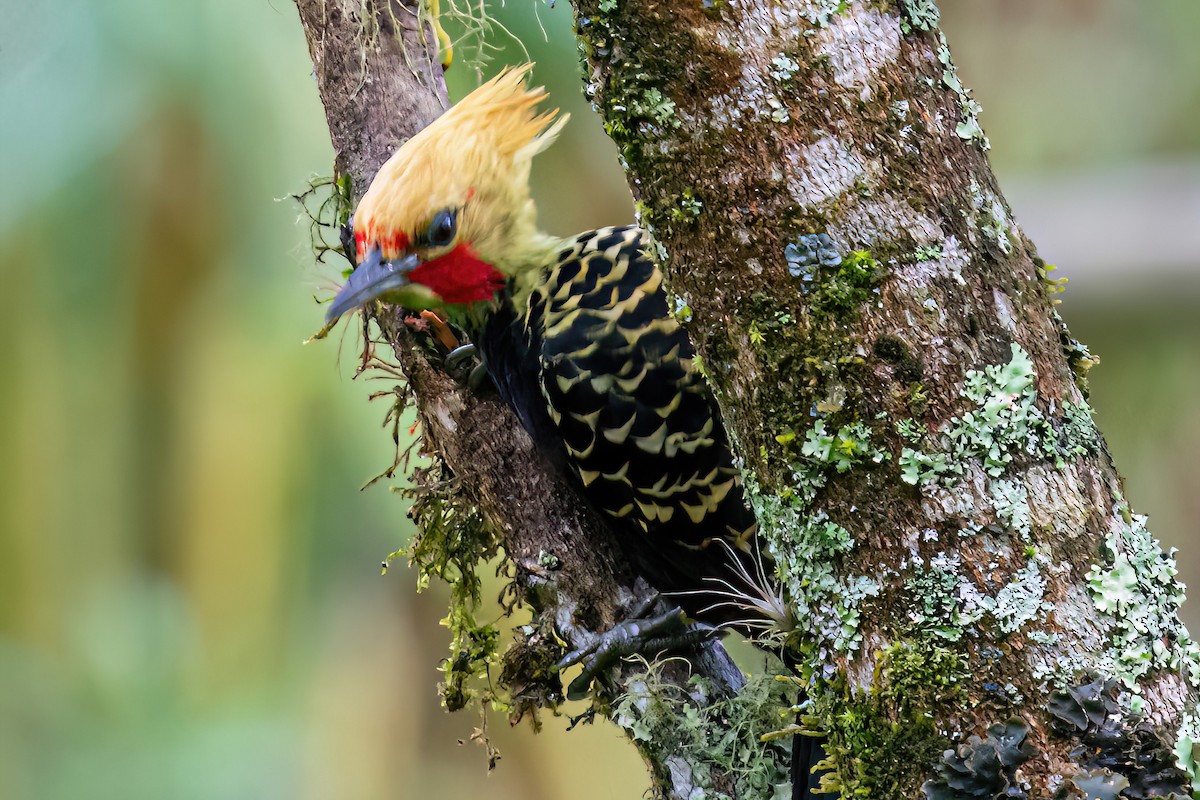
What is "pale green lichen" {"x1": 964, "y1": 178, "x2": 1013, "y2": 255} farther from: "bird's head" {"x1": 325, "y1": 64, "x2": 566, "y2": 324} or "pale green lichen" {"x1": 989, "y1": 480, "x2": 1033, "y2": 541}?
"bird's head" {"x1": 325, "y1": 64, "x2": 566, "y2": 324}

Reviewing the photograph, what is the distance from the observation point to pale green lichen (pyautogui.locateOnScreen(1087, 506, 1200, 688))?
0.78 metres

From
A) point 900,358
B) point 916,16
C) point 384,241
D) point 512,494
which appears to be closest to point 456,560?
point 512,494

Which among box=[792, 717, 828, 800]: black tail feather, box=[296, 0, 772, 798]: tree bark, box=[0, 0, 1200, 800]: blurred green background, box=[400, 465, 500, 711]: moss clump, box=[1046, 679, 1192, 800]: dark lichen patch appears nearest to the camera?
box=[1046, 679, 1192, 800]: dark lichen patch

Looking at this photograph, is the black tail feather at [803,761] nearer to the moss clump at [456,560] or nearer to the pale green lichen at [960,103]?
the moss clump at [456,560]

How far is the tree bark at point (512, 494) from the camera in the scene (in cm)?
128

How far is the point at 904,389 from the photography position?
798 mm

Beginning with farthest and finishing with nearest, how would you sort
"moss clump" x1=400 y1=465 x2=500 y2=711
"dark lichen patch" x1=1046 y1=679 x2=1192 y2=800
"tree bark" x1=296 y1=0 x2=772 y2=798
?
1. "moss clump" x1=400 y1=465 x2=500 y2=711
2. "tree bark" x1=296 y1=0 x2=772 y2=798
3. "dark lichen patch" x1=1046 y1=679 x2=1192 y2=800

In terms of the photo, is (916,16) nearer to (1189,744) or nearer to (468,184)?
(1189,744)

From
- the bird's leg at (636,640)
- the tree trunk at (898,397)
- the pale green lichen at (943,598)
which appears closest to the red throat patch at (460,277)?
the bird's leg at (636,640)

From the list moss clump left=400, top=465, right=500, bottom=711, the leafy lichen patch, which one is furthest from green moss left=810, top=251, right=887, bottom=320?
moss clump left=400, top=465, right=500, bottom=711

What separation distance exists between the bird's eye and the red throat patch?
0.8 inches

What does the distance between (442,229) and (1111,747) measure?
1013 mm

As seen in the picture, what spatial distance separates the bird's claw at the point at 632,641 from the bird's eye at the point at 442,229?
56 centimetres

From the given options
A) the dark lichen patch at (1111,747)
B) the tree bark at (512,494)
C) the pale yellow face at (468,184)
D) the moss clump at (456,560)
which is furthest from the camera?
the moss clump at (456,560)
